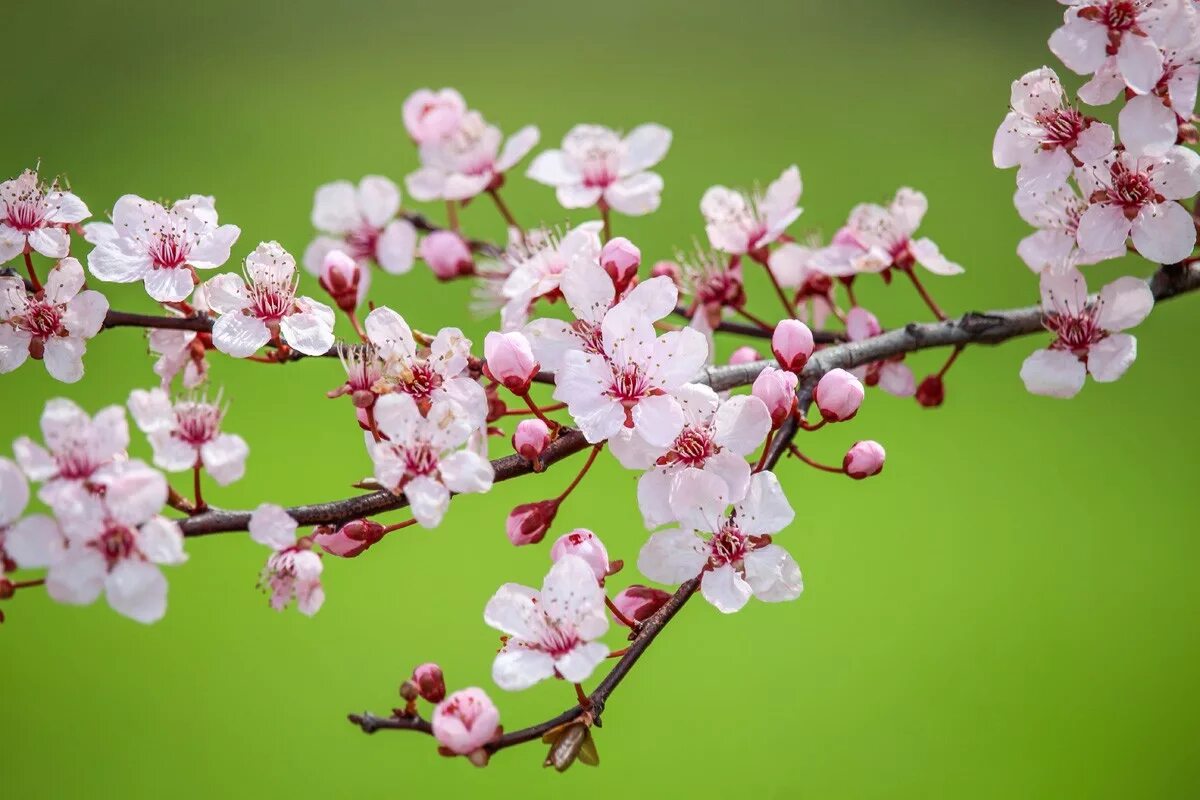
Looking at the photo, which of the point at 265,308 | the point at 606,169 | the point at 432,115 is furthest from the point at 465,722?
the point at 432,115

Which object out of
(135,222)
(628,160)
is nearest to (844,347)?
(628,160)

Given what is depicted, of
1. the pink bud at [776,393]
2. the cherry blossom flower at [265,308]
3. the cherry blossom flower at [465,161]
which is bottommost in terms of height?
the pink bud at [776,393]

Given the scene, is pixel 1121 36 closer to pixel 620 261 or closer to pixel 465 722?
pixel 620 261

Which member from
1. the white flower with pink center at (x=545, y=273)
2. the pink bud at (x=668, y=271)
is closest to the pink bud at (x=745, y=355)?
the pink bud at (x=668, y=271)

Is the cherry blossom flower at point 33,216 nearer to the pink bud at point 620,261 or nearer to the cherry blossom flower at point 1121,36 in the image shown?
the pink bud at point 620,261

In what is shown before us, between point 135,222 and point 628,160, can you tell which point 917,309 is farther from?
point 135,222
